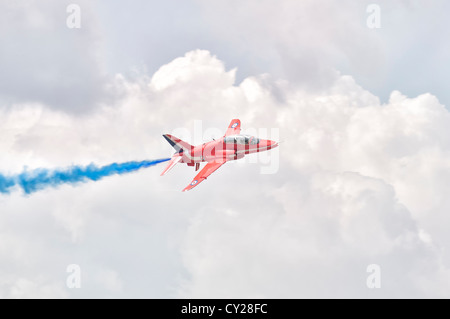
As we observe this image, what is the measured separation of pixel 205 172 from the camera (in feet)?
246

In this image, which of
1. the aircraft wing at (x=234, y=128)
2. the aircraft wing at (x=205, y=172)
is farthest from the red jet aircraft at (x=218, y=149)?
the aircraft wing at (x=234, y=128)

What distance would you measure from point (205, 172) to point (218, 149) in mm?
4968

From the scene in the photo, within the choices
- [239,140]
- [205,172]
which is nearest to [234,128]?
[239,140]

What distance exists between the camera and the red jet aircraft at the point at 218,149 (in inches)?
3071

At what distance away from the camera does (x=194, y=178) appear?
7450 cm

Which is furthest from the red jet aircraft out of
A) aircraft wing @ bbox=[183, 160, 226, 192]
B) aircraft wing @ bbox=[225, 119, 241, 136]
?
aircraft wing @ bbox=[225, 119, 241, 136]

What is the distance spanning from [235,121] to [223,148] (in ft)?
35.8

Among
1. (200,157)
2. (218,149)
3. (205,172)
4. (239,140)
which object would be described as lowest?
(205,172)

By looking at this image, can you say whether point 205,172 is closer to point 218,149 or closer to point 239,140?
point 218,149

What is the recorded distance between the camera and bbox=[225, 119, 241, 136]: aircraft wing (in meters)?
85.4

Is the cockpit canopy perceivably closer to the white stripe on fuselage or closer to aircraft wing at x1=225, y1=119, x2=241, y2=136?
the white stripe on fuselage

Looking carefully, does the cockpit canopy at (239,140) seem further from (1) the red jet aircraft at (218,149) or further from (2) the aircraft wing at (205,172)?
(2) the aircraft wing at (205,172)
